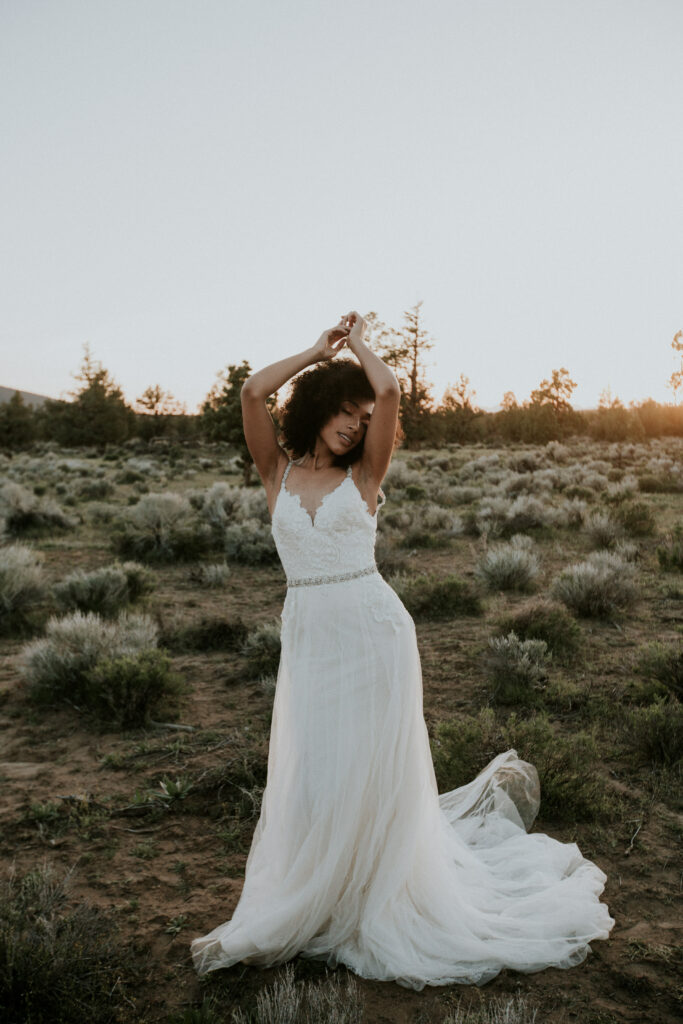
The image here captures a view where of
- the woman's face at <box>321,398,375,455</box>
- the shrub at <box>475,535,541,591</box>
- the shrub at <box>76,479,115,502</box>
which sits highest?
the woman's face at <box>321,398,375,455</box>

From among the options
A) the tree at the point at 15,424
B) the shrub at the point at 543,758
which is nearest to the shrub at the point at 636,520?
the shrub at the point at 543,758

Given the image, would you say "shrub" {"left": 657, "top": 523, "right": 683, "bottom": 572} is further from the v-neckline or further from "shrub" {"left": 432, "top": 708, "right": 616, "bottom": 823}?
the v-neckline

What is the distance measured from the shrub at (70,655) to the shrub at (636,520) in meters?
8.77

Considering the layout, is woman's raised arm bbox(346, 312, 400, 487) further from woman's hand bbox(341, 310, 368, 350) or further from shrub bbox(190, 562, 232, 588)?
shrub bbox(190, 562, 232, 588)

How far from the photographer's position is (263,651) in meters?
6.72

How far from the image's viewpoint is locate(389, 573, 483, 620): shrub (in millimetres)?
8250

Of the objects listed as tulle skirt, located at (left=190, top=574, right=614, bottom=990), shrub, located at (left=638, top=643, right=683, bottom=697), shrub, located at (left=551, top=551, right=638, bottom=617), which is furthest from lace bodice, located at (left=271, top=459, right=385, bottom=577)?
shrub, located at (left=551, top=551, right=638, bottom=617)

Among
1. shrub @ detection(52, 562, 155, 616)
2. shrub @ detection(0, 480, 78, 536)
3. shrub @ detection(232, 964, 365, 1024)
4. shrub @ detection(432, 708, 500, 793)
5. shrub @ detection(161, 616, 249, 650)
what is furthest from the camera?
shrub @ detection(0, 480, 78, 536)

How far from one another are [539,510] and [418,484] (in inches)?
289

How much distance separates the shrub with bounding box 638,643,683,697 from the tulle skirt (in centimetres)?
279

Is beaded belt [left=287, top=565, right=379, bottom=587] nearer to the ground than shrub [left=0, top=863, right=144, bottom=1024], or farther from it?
farther from it

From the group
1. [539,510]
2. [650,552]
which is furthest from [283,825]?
[539,510]

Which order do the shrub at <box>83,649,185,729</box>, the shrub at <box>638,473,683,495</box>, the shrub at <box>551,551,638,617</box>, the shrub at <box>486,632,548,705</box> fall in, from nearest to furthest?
the shrub at <box>83,649,185,729</box> → the shrub at <box>486,632,548,705</box> → the shrub at <box>551,551,638,617</box> → the shrub at <box>638,473,683,495</box>

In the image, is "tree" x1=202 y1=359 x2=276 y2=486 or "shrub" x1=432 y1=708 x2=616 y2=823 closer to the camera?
"shrub" x1=432 y1=708 x2=616 y2=823
